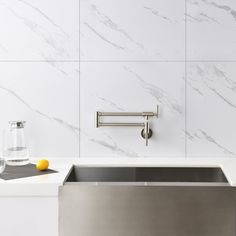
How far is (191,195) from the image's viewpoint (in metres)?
1.68

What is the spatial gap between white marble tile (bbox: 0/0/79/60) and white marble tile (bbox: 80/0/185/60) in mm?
67

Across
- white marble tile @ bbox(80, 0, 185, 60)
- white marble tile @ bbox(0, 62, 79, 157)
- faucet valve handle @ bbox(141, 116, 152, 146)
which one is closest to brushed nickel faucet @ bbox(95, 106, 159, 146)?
faucet valve handle @ bbox(141, 116, 152, 146)

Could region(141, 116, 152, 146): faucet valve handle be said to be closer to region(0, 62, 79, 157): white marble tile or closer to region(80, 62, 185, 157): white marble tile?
region(80, 62, 185, 157): white marble tile

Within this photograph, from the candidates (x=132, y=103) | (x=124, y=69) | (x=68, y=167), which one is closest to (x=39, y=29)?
(x=124, y=69)

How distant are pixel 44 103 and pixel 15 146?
29 cm

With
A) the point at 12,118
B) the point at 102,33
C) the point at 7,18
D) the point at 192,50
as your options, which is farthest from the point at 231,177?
the point at 7,18

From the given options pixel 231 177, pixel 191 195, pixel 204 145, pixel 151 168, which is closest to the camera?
pixel 191 195

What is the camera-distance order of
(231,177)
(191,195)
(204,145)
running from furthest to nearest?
(204,145) < (231,177) < (191,195)

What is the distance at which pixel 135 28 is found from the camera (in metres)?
2.20

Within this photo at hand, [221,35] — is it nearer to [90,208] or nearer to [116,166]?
[116,166]

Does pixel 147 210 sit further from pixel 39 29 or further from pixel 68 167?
pixel 39 29

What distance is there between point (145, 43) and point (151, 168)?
2.10 ft

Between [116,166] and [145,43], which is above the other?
[145,43]

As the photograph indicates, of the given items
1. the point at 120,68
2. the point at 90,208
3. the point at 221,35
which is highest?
the point at 221,35
